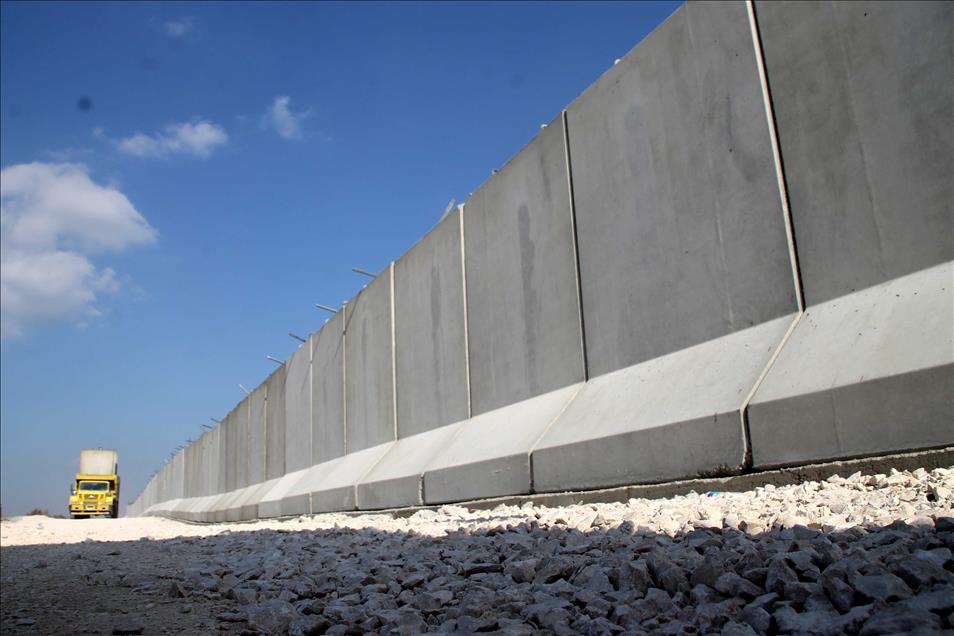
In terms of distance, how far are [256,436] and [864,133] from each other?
862 inches

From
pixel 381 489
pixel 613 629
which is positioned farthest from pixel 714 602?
pixel 381 489

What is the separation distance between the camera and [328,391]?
16.4 metres

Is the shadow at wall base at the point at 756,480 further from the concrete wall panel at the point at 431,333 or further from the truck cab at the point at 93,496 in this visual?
the truck cab at the point at 93,496

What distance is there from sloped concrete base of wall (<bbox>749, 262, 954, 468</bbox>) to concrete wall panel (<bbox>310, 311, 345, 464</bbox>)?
37.1 feet

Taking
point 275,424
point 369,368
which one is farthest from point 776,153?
point 275,424

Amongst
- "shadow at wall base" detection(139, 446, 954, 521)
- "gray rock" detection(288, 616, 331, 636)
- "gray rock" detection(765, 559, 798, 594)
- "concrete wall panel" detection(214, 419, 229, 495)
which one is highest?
"concrete wall panel" detection(214, 419, 229, 495)

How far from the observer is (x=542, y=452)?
712 centimetres

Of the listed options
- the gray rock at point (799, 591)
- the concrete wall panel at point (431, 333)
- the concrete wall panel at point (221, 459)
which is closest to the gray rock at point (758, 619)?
the gray rock at point (799, 591)

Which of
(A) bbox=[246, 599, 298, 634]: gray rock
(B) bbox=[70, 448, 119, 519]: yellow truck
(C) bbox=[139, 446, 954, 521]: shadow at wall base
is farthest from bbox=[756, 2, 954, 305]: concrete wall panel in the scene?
(B) bbox=[70, 448, 119, 519]: yellow truck

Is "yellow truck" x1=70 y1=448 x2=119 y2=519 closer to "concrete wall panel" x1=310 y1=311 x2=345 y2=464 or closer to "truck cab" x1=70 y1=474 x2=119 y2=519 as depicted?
"truck cab" x1=70 y1=474 x2=119 y2=519

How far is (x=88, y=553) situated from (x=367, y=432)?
5.60m

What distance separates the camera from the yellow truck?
128ft

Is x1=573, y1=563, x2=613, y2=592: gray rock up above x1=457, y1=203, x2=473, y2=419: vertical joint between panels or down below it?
below

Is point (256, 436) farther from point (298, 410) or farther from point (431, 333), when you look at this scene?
point (431, 333)
